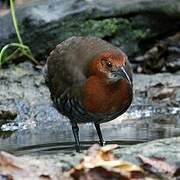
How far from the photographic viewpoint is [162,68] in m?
8.48

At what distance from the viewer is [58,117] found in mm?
6934

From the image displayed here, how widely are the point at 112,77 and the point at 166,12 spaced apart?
12.4 feet

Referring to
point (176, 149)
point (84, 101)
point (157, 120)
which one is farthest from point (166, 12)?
point (176, 149)

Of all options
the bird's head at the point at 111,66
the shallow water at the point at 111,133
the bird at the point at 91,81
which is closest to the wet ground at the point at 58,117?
the shallow water at the point at 111,133

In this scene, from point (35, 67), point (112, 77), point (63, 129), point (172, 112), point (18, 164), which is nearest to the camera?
point (18, 164)

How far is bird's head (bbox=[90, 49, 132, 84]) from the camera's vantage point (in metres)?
5.12

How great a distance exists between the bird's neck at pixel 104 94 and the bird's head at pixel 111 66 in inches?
1.7

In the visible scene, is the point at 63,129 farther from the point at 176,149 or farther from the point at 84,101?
the point at 176,149

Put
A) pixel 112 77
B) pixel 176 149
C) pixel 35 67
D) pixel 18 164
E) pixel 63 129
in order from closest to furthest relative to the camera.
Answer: pixel 18 164
pixel 176 149
pixel 112 77
pixel 63 129
pixel 35 67

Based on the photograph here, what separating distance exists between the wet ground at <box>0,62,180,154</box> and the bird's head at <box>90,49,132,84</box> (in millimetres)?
695

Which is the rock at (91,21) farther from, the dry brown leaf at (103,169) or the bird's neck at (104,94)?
the dry brown leaf at (103,169)

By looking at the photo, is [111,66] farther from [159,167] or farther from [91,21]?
[91,21]

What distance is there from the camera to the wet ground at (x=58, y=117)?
6.00m

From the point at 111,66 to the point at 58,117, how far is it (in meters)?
1.88
